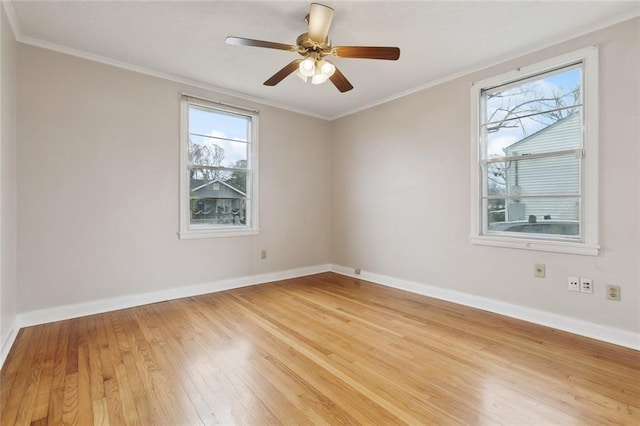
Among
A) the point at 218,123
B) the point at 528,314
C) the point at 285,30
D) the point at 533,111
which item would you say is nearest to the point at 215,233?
the point at 218,123

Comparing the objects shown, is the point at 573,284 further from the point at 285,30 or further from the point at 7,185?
the point at 7,185

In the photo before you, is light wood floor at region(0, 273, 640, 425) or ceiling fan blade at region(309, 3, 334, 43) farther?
ceiling fan blade at region(309, 3, 334, 43)

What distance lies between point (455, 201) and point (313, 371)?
2406 mm

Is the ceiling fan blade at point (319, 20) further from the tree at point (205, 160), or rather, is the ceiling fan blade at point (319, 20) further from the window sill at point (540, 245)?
the window sill at point (540, 245)

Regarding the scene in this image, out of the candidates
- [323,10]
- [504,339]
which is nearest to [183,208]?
[323,10]

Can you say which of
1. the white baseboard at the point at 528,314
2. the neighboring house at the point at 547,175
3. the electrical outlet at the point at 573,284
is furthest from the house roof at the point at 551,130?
the white baseboard at the point at 528,314

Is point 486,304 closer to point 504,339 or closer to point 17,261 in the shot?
point 504,339

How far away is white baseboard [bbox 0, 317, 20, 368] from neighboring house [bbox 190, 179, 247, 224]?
67.9 inches

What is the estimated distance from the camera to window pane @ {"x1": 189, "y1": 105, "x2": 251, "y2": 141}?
3.68 metres

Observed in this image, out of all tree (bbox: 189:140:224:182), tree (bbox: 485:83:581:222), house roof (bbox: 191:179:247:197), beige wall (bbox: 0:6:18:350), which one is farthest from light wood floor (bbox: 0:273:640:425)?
tree (bbox: 189:140:224:182)

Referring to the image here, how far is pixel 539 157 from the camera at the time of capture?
9.23 feet

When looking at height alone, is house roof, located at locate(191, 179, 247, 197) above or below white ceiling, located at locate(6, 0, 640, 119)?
below

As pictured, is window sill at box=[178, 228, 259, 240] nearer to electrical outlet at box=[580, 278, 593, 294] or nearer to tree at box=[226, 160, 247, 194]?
tree at box=[226, 160, 247, 194]

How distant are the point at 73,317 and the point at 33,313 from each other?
0.29 m
